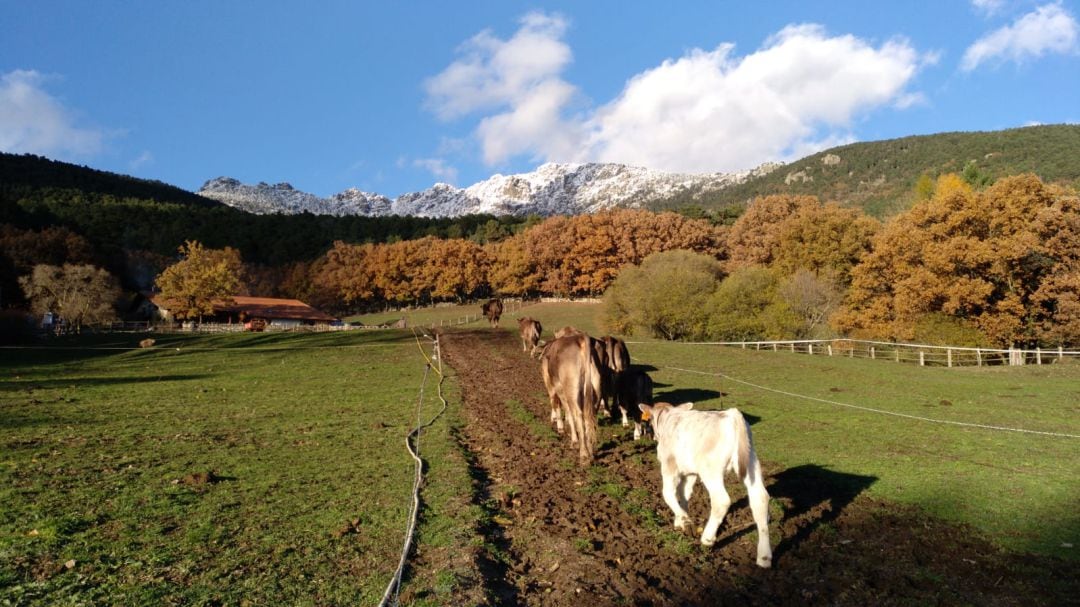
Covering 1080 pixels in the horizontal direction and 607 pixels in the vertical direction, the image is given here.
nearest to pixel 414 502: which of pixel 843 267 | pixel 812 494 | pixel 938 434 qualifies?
pixel 812 494

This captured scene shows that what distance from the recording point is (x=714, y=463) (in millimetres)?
6297

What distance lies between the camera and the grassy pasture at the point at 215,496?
5305 millimetres

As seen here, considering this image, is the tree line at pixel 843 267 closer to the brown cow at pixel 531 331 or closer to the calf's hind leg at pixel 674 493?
the brown cow at pixel 531 331

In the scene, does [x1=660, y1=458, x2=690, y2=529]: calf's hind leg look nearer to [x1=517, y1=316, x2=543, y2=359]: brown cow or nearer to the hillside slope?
[x1=517, y1=316, x2=543, y2=359]: brown cow

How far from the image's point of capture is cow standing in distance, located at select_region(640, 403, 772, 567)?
6.09 m

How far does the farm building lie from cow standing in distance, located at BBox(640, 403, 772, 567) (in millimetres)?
73757

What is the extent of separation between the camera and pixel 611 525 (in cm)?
716

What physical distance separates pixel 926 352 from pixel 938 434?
2381 centimetres

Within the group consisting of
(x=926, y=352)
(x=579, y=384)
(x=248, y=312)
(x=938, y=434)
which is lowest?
(x=926, y=352)

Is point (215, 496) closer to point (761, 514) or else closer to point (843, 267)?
point (761, 514)

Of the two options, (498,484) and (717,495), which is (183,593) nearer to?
(498,484)

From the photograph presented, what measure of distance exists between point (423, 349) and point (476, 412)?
1819 cm

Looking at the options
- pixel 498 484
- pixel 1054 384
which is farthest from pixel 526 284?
pixel 498 484

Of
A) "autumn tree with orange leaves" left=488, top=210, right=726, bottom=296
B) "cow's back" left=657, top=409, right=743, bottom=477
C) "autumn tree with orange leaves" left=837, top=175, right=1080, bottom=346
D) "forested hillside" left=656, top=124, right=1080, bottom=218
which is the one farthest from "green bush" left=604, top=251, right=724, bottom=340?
"cow's back" left=657, top=409, right=743, bottom=477
